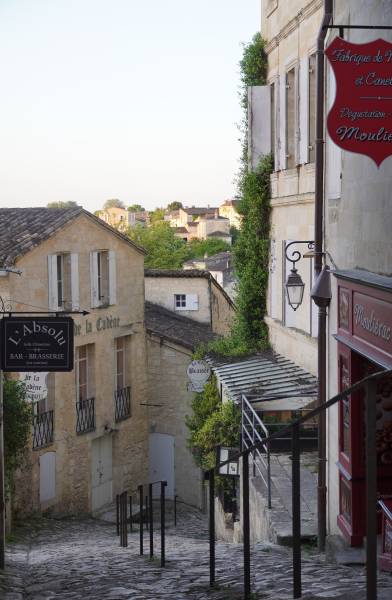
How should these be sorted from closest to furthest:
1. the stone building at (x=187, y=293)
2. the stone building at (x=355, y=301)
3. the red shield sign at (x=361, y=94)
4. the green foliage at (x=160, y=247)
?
the red shield sign at (x=361, y=94) < the stone building at (x=355, y=301) < the stone building at (x=187, y=293) < the green foliage at (x=160, y=247)

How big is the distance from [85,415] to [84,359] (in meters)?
1.39

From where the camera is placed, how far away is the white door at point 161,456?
92.9 feet

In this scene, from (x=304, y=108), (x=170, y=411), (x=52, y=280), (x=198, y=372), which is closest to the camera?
(x=304, y=108)

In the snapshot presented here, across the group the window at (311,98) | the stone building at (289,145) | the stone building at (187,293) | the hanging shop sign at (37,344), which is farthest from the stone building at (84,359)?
the window at (311,98)

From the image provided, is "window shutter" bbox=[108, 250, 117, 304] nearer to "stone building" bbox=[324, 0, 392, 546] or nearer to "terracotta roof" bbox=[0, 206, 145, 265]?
"terracotta roof" bbox=[0, 206, 145, 265]

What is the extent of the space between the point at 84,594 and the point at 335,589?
305 centimetres

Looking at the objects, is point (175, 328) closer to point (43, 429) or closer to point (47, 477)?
point (43, 429)

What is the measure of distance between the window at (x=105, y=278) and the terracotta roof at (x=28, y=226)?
66cm

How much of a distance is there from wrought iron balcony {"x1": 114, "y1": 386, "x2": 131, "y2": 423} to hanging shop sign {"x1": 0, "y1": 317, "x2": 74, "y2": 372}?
41.9 ft

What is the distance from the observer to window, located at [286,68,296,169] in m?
16.8

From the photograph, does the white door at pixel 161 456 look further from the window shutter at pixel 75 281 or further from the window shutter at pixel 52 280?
the window shutter at pixel 52 280

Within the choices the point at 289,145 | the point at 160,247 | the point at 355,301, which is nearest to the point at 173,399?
the point at 289,145

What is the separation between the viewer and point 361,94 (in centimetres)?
743

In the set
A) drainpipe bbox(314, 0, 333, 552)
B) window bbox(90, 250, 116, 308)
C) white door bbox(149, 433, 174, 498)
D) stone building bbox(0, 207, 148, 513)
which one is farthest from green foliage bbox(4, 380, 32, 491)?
white door bbox(149, 433, 174, 498)
